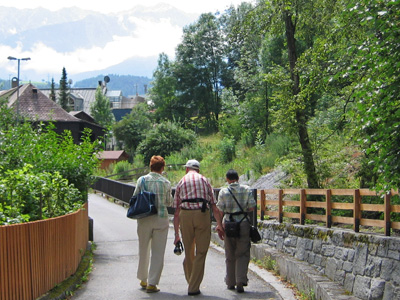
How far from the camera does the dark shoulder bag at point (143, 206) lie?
850 cm

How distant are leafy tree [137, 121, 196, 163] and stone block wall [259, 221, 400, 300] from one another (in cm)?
4325

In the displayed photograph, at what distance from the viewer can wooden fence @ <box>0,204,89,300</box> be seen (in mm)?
6312

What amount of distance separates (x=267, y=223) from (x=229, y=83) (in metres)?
67.9

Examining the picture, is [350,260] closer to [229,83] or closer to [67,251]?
[67,251]

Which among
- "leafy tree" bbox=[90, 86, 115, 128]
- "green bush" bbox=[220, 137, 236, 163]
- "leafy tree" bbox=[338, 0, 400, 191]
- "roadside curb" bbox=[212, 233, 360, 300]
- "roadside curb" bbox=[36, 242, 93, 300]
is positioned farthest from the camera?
"leafy tree" bbox=[90, 86, 115, 128]

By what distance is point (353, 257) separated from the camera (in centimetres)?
904

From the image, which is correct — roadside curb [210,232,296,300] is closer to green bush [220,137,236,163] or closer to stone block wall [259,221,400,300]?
stone block wall [259,221,400,300]

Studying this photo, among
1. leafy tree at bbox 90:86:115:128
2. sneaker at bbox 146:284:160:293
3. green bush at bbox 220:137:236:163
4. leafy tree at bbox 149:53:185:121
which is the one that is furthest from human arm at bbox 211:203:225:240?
leafy tree at bbox 90:86:115:128

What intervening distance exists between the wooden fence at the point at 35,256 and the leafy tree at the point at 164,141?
45644mm

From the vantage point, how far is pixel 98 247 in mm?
14875

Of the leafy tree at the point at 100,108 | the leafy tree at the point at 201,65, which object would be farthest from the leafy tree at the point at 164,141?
the leafy tree at the point at 100,108

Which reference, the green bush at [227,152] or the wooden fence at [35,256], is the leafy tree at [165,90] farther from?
the wooden fence at [35,256]

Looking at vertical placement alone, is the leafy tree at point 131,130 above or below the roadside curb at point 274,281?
above

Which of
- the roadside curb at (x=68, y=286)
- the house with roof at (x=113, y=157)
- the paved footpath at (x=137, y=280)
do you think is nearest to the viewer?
the roadside curb at (x=68, y=286)
